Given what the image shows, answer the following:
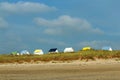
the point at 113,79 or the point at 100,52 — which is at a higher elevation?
the point at 100,52

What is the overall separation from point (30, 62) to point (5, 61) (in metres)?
5.06

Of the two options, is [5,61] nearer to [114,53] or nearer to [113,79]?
[114,53]

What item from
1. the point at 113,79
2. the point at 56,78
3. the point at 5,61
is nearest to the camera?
the point at 113,79

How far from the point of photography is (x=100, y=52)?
59062 mm

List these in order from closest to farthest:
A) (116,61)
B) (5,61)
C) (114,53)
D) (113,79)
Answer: (113,79) → (116,61) → (114,53) → (5,61)

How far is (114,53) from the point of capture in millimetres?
57594

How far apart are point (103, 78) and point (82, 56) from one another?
2312 cm

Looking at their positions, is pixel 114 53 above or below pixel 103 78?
above

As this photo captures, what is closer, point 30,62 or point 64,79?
point 64,79

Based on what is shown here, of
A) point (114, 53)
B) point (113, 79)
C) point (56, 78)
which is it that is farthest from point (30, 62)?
point (113, 79)

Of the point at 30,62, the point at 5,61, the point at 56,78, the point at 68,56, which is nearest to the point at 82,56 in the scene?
the point at 68,56

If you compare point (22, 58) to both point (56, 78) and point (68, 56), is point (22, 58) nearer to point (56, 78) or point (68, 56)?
point (68, 56)

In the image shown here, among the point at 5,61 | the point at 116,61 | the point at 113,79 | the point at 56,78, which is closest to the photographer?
the point at 113,79

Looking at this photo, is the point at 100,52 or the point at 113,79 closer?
the point at 113,79
